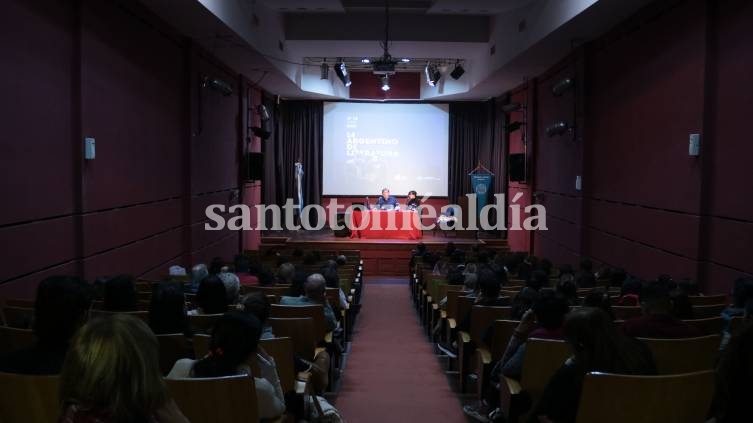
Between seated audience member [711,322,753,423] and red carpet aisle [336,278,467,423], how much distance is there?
2616 mm

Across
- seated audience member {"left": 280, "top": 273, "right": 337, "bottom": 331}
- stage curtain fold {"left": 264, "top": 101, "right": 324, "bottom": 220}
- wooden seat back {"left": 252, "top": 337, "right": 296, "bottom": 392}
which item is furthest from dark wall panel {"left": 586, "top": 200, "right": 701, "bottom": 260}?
stage curtain fold {"left": 264, "top": 101, "right": 324, "bottom": 220}

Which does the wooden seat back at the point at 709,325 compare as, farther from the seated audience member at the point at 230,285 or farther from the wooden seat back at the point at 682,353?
the seated audience member at the point at 230,285

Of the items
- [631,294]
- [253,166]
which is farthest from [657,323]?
[253,166]

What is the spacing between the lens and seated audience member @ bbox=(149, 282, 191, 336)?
346cm

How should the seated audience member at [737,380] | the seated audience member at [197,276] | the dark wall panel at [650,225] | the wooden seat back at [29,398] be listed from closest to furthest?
the seated audience member at [737,380] → the wooden seat back at [29,398] → the seated audience member at [197,276] → the dark wall panel at [650,225]

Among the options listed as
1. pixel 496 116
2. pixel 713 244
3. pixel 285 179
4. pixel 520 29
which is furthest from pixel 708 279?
pixel 285 179

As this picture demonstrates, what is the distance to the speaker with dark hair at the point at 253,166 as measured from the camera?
1268 centimetres

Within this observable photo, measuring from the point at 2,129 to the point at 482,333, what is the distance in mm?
3651

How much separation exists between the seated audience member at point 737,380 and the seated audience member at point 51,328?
206cm

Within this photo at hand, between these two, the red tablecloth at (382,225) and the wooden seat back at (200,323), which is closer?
the wooden seat back at (200,323)

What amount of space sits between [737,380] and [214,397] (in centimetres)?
163

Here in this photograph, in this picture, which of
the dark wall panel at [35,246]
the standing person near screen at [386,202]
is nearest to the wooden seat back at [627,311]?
the dark wall panel at [35,246]

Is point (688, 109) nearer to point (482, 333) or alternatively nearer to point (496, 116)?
point (482, 333)

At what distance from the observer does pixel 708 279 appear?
615cm
